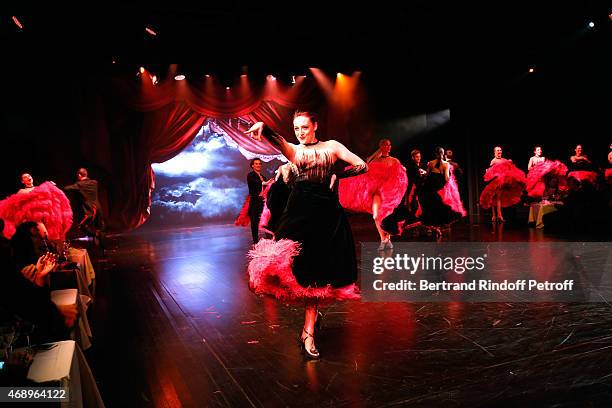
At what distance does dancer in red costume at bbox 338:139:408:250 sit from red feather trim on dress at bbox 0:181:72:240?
383cm

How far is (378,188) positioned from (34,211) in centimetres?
464

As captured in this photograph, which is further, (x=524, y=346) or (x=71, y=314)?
(x=524, y=346)

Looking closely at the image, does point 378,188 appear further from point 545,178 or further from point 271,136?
point 545,178

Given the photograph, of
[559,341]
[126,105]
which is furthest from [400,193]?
[126,105]

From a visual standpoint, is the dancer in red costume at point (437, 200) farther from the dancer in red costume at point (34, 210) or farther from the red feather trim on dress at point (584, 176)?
the dancer in red costume at point (34, 210)

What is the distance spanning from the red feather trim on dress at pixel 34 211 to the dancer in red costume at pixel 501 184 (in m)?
8.85

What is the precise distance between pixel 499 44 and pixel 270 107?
19.8 feet

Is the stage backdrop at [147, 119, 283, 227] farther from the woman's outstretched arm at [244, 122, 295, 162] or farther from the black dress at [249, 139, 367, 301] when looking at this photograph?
the black dress at [249, 139, 367, 301]

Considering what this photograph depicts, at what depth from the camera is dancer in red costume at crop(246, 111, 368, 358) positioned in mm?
3428

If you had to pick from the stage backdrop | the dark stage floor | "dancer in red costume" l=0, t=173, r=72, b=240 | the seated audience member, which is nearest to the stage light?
the seated audience member

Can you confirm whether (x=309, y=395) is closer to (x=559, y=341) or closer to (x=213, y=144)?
(x=559, y=341)

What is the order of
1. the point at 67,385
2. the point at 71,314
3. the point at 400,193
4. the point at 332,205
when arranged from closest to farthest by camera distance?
the point at 67,385 < the point at 71,314 < the point at 332,205 < the point at 400,193

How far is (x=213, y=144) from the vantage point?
14.3 meters

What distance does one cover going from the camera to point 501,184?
11383 mm
